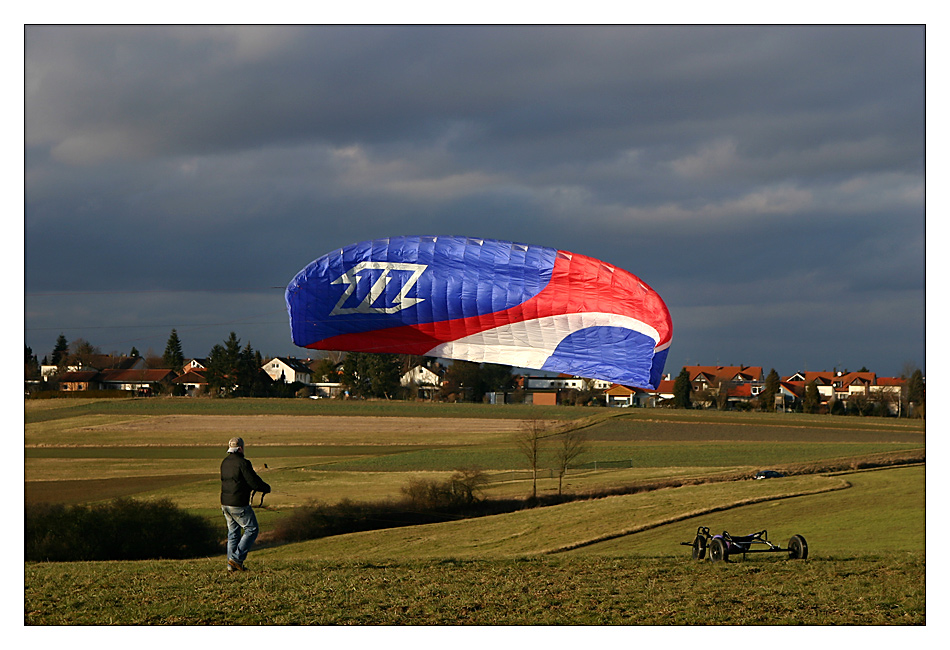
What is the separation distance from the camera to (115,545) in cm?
2783

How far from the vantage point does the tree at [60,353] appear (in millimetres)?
48781

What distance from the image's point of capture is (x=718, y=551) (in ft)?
39.4

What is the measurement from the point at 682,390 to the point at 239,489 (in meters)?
61.6

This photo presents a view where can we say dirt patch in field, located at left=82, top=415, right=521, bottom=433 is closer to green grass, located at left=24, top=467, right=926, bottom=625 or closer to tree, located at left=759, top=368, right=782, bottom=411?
tree, located at left=759, top=368, right=782, bottom=411

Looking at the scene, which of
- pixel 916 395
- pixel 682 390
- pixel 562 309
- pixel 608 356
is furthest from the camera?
pixel 682 390

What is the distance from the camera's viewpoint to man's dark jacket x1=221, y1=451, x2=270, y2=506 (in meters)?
9.48

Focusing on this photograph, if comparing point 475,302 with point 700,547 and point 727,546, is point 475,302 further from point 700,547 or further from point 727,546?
point 727,546

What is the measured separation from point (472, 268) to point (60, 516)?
23.2 metres

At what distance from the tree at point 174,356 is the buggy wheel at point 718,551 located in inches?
1542

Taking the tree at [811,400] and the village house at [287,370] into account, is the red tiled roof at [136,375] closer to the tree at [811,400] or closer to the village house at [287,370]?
the village house at [287,370]

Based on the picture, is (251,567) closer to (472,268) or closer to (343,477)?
(472,268)

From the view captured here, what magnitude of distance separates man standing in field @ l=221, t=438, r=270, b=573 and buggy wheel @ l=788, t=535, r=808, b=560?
305 inches

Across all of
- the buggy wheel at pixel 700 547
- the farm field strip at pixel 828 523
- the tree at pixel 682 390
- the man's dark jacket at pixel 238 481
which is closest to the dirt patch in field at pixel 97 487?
the farm field strip at pixel 828 523

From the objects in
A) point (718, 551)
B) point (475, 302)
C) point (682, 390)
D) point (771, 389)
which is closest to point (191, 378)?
point (475, 302)
